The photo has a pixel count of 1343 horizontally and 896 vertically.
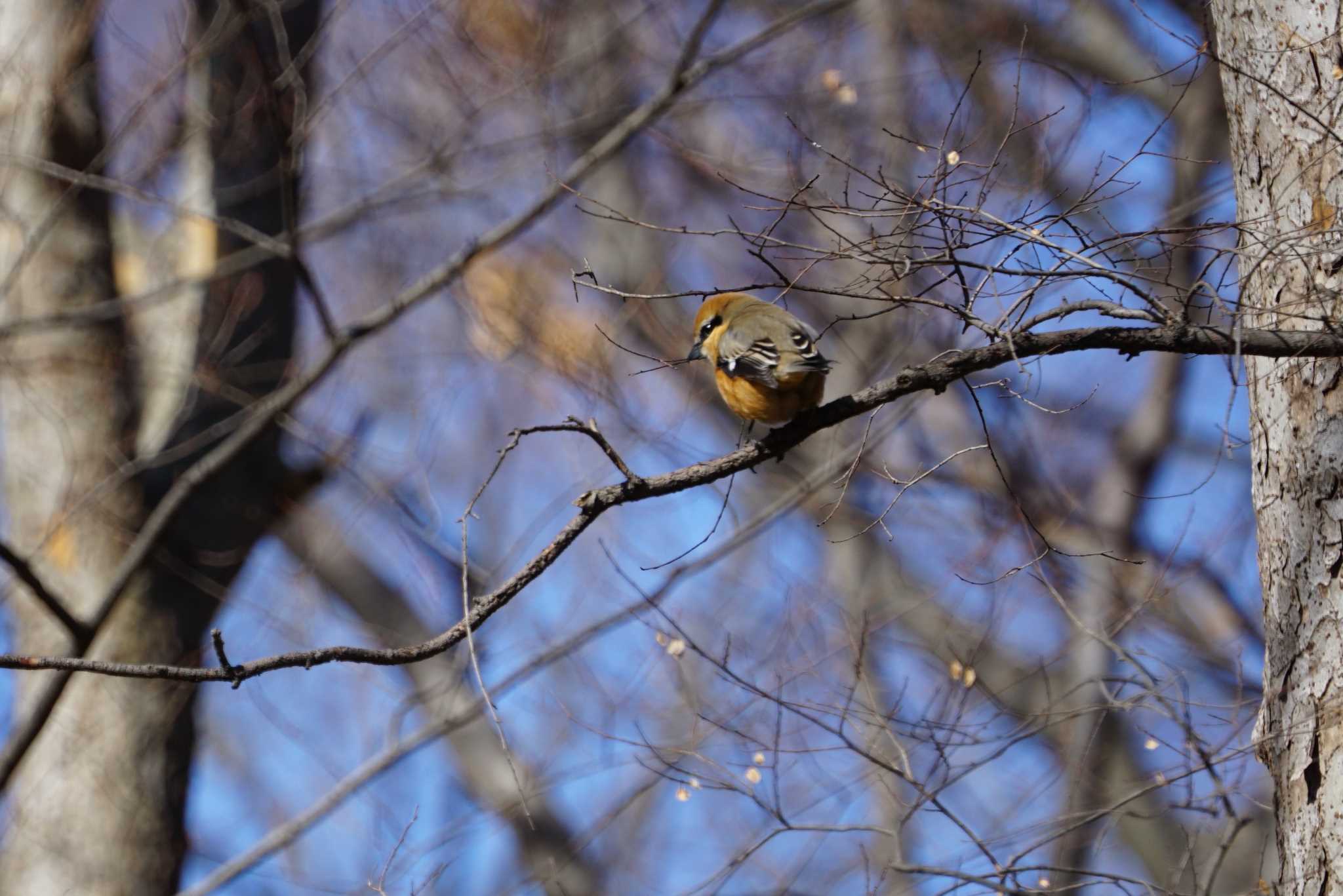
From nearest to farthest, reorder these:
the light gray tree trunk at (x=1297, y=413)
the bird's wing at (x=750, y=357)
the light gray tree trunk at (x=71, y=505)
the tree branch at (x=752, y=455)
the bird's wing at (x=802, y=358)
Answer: the tree branch at (x=752, y=455)
the light gray tree trunk at (x=1297, y=413)
the bird's wing at (x=802, y=358)
the bird's wing at (x=750, y=357)
the light gray tree trunk at (x=71, y=505)

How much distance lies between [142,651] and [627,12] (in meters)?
4.30

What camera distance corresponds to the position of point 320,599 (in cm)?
655

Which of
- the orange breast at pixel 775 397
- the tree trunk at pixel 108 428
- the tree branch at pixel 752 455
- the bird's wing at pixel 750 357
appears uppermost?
the tree trunk at pixel 108 428

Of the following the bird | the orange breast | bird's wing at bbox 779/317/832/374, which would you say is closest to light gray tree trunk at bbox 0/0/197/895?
the bird

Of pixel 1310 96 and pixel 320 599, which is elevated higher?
pixel 320 599

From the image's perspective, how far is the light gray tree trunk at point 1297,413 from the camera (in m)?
2.72

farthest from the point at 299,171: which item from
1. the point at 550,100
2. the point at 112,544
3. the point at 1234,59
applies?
the point at 1234,59

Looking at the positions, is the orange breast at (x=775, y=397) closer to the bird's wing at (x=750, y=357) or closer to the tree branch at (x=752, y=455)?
the bird's wing at (x=750, y=357)

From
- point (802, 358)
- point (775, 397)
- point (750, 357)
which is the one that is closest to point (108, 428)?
point (750, 357)

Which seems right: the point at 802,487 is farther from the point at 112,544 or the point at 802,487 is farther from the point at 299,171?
the point at 112,544

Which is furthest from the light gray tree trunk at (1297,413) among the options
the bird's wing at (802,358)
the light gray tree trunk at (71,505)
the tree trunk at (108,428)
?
the light gray tree trunk at (71,505)

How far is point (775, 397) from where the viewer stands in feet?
12.2

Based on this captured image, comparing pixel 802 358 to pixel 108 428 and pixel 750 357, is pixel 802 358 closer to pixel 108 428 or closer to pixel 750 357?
pixel 750 357

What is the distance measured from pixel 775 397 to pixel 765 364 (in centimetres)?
11
